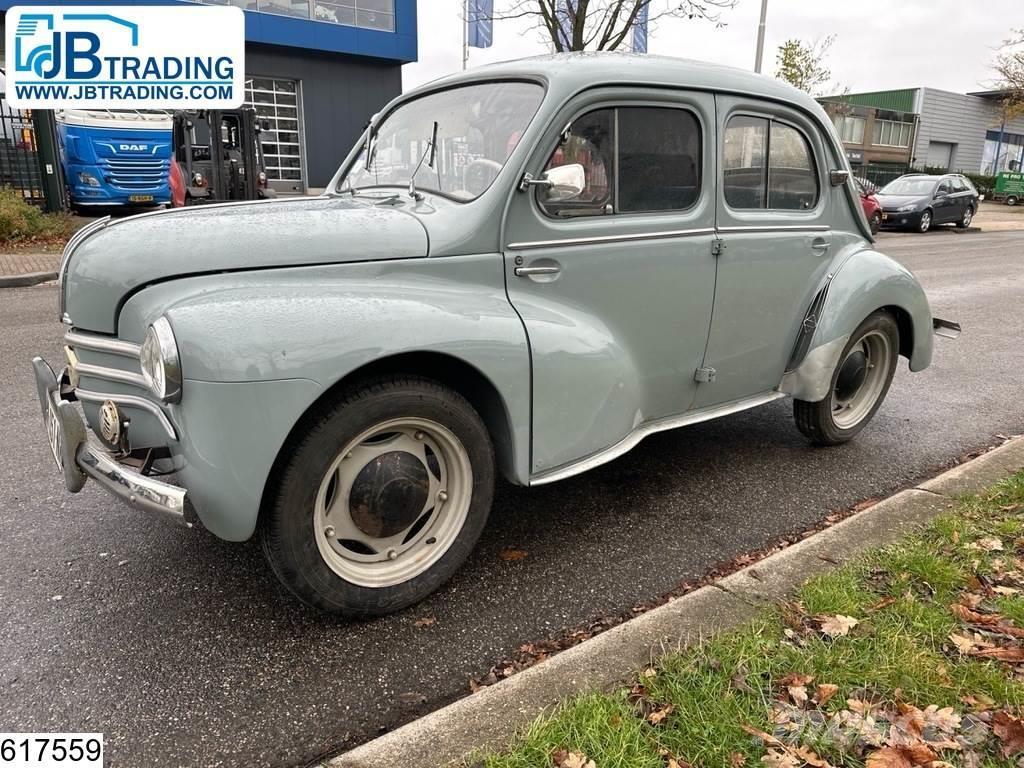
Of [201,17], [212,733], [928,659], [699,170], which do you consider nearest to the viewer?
[212,733]

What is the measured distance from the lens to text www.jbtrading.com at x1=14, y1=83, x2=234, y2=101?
1252 centimetres

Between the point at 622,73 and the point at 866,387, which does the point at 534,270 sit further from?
the point at 866,387

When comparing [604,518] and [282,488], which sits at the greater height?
[282,488]

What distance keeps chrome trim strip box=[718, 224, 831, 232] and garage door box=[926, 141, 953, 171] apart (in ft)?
186

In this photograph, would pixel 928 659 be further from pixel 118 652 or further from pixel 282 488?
pixel 118 652

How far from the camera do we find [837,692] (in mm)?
2113

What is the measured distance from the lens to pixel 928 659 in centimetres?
225

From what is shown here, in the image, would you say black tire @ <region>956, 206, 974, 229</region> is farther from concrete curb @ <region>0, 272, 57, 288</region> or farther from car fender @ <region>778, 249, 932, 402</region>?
concrete curb @ <region>0, 272, 57, 288</region>

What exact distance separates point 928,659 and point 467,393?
173cm

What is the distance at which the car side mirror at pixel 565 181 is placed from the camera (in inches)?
115

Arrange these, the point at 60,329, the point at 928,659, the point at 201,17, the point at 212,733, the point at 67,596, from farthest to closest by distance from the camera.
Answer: the point at 201,17 < the point at 60,329 < the point at 67,596 < the point at 928,659 < the point at 212,733

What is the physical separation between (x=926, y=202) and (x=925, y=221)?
26.1 inches

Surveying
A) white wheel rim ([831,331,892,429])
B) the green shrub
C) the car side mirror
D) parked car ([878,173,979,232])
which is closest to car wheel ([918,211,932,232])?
parked car ([878,173,979,232])

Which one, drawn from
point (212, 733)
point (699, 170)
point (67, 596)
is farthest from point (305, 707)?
point (699, 170)
